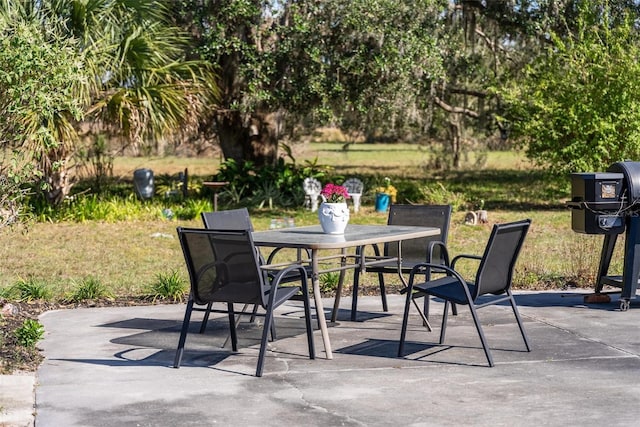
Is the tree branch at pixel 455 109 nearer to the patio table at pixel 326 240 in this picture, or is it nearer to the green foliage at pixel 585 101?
the green foliage at pixel 585 101

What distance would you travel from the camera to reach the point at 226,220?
299 inches

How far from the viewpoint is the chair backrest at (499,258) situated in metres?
6.49

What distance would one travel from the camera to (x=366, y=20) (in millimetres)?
17312

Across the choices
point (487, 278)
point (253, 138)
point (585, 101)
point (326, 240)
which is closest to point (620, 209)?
point (487, 278)

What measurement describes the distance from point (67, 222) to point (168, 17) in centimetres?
432

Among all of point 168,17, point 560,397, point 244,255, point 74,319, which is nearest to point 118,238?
point 168,17

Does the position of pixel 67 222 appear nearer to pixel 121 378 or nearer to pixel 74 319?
pixel 74 319

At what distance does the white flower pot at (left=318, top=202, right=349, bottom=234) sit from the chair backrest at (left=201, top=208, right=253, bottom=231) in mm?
625

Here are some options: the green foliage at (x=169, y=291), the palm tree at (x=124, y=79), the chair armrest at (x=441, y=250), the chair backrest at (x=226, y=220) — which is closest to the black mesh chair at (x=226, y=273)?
the chair backrest at (x=226, y=220)

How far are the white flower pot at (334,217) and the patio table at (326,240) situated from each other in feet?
0.27

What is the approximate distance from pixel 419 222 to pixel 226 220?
1.65 meters

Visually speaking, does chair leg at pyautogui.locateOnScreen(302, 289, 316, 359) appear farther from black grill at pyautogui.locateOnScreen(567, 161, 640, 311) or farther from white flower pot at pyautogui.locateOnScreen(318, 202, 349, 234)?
black grill at pyautogui.locateOnScreen(567, 161, 640, 311)

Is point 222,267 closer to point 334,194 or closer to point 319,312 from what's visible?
point 319,312

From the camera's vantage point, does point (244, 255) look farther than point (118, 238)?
No
